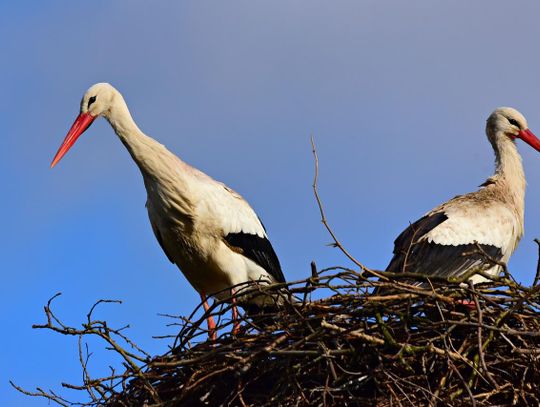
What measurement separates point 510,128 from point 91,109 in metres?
3.31

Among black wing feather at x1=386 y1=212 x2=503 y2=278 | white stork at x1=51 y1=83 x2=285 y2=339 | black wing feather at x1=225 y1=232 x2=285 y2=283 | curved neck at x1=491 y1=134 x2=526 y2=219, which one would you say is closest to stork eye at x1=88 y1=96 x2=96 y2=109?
white stork at x1=51 y1=83 x2=285 y2=339

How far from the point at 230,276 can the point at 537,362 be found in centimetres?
254

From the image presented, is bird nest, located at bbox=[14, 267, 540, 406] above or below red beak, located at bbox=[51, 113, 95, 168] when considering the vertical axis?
below

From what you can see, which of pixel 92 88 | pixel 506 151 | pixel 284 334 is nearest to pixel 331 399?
pixel 284 334

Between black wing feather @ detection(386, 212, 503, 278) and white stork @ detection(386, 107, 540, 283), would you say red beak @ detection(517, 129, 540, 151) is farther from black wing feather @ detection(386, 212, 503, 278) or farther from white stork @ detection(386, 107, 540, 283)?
black wing feather @ detection(386, 212, 503, 278)

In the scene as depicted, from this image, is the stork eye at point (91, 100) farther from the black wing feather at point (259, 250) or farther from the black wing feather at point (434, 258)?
the black wing feather at point (434, 258)

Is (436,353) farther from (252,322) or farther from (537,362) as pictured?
(252,322)

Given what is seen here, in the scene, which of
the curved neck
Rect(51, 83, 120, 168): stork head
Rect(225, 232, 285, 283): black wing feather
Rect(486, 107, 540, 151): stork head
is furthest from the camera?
Rect(486, 107, 540, 151): stork head

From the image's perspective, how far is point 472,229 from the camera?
24.7 feet

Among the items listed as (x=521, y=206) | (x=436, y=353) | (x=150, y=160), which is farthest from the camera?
(x=521, y=206)

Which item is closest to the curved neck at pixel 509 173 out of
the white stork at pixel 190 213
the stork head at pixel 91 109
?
the white stork at pixel 190 213

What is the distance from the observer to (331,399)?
205 inches

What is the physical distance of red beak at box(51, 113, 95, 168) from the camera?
740 cm

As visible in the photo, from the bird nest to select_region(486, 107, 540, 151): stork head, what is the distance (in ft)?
11.1
